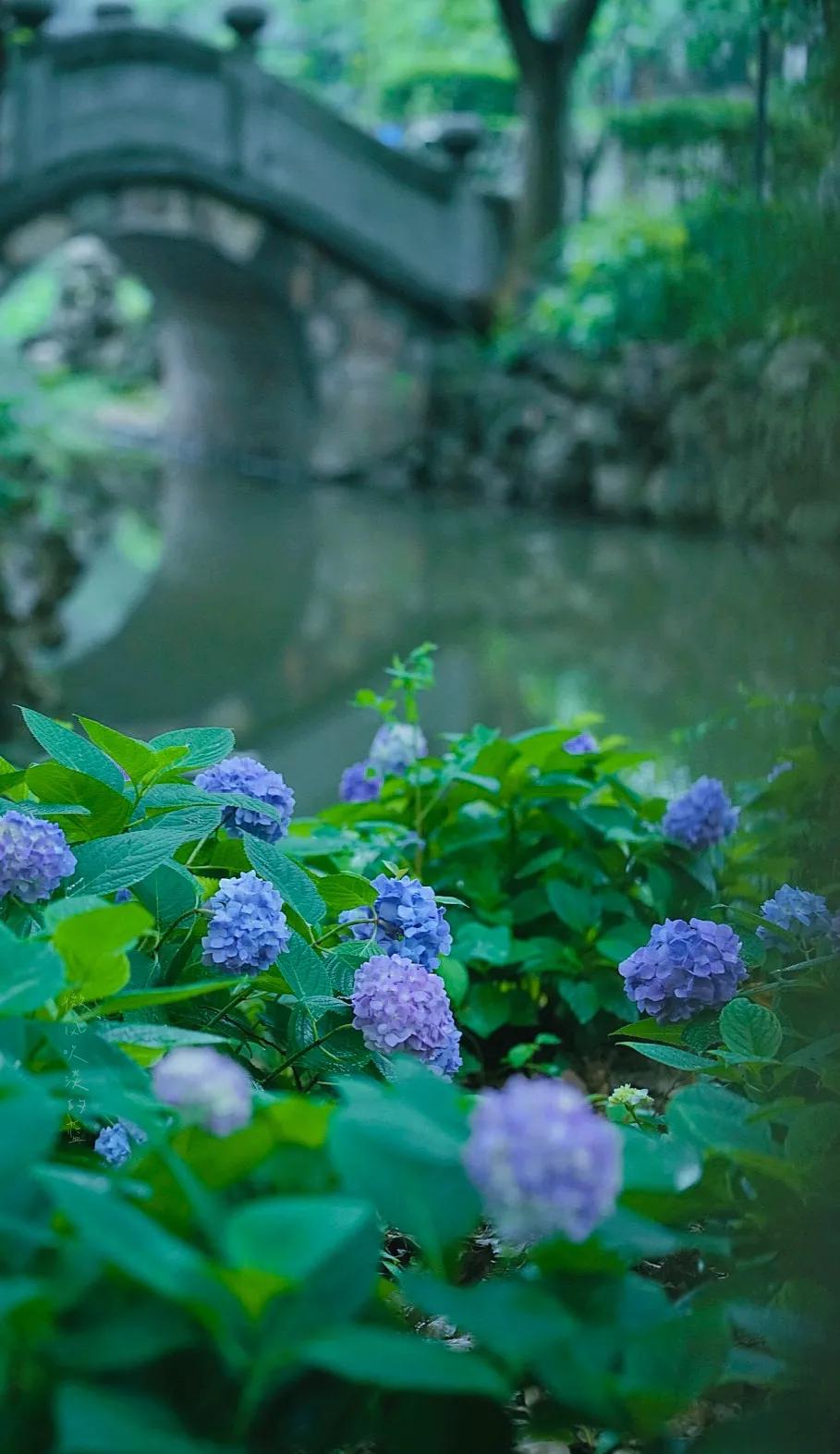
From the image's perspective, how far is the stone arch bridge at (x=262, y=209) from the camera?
10.0 meters

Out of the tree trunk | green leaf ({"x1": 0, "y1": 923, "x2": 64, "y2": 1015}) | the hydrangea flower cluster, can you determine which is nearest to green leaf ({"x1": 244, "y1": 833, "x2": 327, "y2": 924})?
the hydrangea flower cluster

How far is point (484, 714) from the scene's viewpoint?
431cm

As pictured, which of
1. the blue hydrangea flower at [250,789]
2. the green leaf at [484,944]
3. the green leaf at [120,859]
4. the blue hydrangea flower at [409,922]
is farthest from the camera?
the green leaf at [484,944]

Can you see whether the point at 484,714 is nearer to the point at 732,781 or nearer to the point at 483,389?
the point at 732,781

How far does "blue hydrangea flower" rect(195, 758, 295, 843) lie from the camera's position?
4.55ft

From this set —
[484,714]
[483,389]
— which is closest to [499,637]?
[484,714]

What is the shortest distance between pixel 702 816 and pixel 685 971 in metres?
0.59

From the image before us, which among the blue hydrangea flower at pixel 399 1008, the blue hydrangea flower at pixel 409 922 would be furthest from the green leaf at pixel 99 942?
the blue hydrangea flower at pixel 409 922

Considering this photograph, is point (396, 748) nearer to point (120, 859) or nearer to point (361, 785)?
point (361, 785)

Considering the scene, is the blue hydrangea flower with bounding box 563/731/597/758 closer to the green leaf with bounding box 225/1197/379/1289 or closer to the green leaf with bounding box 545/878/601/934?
the green leaf with bounding box 545/878/601/934

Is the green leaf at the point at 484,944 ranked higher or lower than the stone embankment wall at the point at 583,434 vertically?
higher

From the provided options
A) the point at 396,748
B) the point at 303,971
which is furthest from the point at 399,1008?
the point at 396,748

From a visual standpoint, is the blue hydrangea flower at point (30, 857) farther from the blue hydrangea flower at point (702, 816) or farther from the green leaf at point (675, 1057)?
the blue hydrangea flower at point (702, 816)

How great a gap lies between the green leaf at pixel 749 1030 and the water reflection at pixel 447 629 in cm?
52
